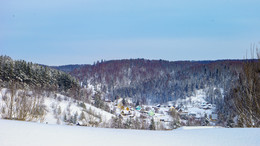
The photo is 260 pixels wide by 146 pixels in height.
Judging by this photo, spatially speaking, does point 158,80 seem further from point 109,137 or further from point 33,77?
point 109,137

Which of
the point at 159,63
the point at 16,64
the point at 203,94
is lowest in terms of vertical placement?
the point at 203,94

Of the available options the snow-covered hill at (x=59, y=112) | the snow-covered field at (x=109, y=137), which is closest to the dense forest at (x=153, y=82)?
the snow-covered hill at (x=59, y=112)

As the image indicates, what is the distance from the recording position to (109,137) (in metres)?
2.74

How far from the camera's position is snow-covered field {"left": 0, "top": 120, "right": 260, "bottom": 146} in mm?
2549

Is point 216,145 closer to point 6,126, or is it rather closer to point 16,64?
point 6,126

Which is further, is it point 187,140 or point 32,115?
point 32,115

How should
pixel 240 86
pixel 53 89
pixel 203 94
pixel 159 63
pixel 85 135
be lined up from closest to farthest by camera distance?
pixel 85 135, pixel 240 86, pixel 53 89, pixel 203 94, pixel 159 63

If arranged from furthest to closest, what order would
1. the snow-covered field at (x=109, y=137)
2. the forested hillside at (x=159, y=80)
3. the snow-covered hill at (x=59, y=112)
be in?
1. the forested hillside at (x=159, y=80)
2. the snow-covered hill at (x=59, y=112)
3. the snow-covered field at (x=109, y=137)

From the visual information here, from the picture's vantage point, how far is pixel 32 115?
6363 mm

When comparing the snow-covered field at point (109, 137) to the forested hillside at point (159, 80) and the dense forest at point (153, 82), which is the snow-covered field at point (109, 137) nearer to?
the dense forest at point (153, 82)

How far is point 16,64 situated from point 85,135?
47.4 meters

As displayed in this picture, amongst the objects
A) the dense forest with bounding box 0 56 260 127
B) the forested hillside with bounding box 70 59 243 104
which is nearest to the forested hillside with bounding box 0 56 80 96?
the dense forest with bounding box 0 56 260 127

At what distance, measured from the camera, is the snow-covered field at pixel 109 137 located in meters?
2.55

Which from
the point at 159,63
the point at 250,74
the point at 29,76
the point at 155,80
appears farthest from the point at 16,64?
the point at 159,63
